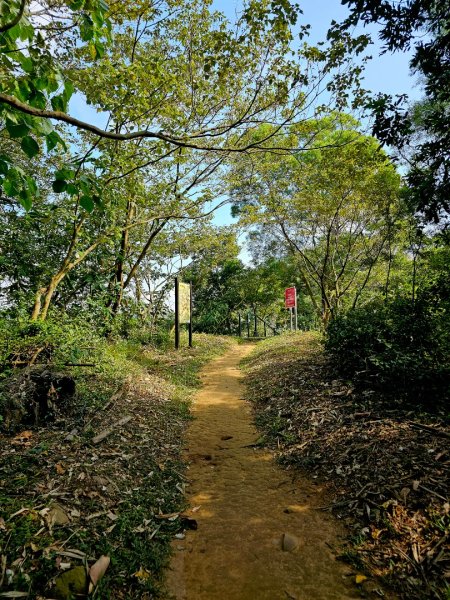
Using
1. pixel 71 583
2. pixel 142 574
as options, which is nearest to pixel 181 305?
pixel 142 574

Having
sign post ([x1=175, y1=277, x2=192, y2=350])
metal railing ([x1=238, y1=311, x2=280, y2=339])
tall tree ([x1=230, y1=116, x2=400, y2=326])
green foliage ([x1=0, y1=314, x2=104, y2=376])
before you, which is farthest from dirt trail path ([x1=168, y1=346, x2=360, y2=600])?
metal railing ([x1=238, y1=311, x2=280, y2=339])

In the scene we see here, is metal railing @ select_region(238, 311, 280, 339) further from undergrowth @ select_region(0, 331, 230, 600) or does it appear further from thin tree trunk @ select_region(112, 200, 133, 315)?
undergrowth @ select_region(0, 331, 230, 600)

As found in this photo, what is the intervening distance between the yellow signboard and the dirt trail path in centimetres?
839

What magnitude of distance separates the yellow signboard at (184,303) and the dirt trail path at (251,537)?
27.5ft

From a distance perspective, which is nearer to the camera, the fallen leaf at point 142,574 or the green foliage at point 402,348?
the fallen leaf at point 142,574

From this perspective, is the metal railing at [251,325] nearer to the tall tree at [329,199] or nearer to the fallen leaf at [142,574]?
the tall tree at [329,199]

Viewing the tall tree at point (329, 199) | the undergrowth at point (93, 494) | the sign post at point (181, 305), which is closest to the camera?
the undergrowth at point (93, 494)

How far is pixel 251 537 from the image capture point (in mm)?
3070

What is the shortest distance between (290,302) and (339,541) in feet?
48.5

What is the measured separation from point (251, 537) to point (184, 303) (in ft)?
35.8

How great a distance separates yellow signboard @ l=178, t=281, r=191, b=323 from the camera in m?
13.2

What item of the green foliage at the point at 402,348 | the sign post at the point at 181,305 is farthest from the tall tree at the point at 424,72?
the sign post at the point at 181,305

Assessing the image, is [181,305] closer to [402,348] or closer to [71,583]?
[402,348]

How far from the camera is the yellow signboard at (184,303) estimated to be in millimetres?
13217
